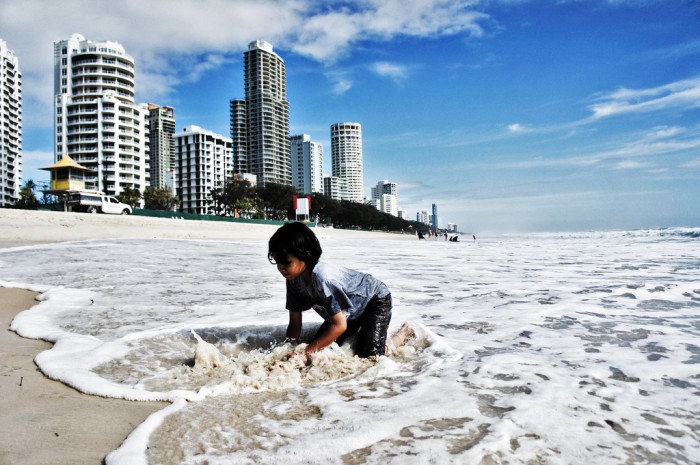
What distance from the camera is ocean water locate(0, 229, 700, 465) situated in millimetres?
1870

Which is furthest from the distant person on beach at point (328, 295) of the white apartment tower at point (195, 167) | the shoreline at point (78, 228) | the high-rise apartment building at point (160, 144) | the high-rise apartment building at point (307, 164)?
the high-rise apartment building at point (307, 164)

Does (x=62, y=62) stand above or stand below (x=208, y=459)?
above

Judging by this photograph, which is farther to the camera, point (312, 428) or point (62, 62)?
point (62, 62)

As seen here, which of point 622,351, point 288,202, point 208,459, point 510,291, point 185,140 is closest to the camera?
point 208,459

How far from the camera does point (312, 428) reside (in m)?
2.08

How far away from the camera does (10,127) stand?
98812 millimetres

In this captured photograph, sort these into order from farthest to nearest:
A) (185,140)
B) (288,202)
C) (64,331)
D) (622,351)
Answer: (185,140)
(288,202)
(64,331)
(622,351)

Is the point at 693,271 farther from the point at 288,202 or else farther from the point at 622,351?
the point at 288,202

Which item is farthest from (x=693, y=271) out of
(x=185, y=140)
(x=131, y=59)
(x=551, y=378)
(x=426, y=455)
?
(x=185, y=140)

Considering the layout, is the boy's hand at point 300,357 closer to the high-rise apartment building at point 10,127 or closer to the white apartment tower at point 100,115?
the white apartment tower at point 100,115

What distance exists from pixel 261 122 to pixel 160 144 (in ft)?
120

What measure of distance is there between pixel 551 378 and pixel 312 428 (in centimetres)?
157

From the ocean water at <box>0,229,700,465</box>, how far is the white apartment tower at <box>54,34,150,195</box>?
301 ft

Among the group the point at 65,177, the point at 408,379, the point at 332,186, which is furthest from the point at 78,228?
the point at 332,186
